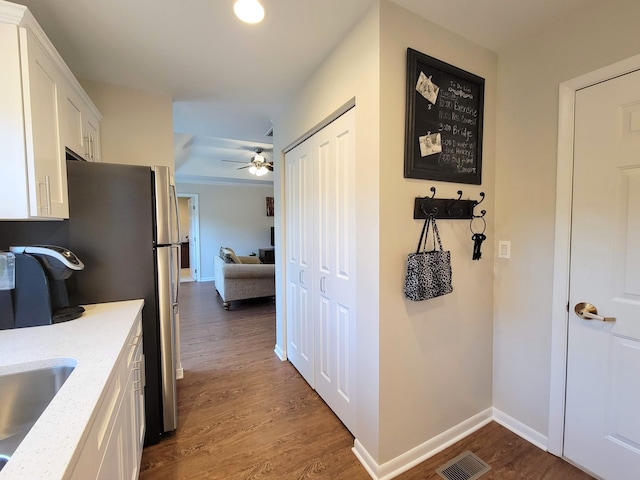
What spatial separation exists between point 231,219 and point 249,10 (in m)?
6.26

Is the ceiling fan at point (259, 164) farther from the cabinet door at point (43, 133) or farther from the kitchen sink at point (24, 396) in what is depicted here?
the kitchen sink at point (24, 396)

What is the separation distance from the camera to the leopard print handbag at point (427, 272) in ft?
4.85

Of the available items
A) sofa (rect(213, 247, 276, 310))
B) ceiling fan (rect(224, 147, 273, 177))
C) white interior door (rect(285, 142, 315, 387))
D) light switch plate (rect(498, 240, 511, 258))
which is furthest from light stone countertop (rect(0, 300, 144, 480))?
ceiling fan (rect(224, 147, 273, 177))

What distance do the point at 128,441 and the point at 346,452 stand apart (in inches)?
46.6

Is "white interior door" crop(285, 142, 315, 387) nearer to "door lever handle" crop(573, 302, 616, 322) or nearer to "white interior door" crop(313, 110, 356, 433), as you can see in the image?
"white interior door" crop(313, 110, 356, 433)

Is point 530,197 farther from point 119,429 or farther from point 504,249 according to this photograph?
point 119,429

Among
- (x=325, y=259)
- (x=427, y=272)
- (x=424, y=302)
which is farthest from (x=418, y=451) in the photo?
(x=325, y=259)

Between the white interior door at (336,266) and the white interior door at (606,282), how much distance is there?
4.01 ft

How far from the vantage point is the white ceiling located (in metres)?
1.46

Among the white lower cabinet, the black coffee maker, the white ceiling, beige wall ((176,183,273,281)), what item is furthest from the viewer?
beige wall ((176,183,273,281))

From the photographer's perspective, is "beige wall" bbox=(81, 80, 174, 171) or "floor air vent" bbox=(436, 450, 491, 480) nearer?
"floor air vent" bbox=(436, 450, 491, 480)

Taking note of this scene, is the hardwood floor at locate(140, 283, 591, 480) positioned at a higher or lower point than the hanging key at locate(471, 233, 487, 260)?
lower

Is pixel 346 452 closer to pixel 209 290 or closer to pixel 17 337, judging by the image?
pixel 17 337

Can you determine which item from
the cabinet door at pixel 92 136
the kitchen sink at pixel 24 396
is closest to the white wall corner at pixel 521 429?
the kitchen sink at pixel 24 396
